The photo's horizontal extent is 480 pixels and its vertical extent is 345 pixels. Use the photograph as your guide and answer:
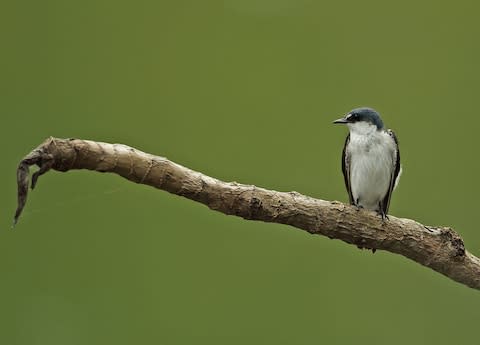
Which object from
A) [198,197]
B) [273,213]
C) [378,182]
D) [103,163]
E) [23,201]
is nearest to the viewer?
[23,201]

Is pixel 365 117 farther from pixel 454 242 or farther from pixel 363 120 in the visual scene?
pixel 454 242

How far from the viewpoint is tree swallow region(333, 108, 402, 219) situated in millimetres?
2924

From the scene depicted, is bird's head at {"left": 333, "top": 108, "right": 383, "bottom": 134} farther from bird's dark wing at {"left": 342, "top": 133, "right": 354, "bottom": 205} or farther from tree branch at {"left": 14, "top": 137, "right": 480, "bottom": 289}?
tree branch at {"left": 14, "top": 137, "right": 480, "bottom": 289}

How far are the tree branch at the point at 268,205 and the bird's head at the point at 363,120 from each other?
0.58 m

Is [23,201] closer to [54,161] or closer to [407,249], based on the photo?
[54,161]

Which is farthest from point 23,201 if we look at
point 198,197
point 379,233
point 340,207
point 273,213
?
point 379,233

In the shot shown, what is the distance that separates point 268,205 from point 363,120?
0.91m

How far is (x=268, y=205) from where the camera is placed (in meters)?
2.19

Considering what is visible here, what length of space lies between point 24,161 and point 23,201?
3.9 inches

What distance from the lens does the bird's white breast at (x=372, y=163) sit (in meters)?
2.93

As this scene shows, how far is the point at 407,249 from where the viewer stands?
247 cm

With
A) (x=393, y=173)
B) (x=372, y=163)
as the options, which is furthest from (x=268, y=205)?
(x=393, y=173)

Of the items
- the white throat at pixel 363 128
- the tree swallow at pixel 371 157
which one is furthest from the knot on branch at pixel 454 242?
the white throat at pixel 363 128

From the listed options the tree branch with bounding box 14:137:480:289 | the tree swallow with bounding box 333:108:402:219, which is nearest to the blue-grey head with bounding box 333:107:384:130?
the tree swallow with bounding box 333:108:402:219
